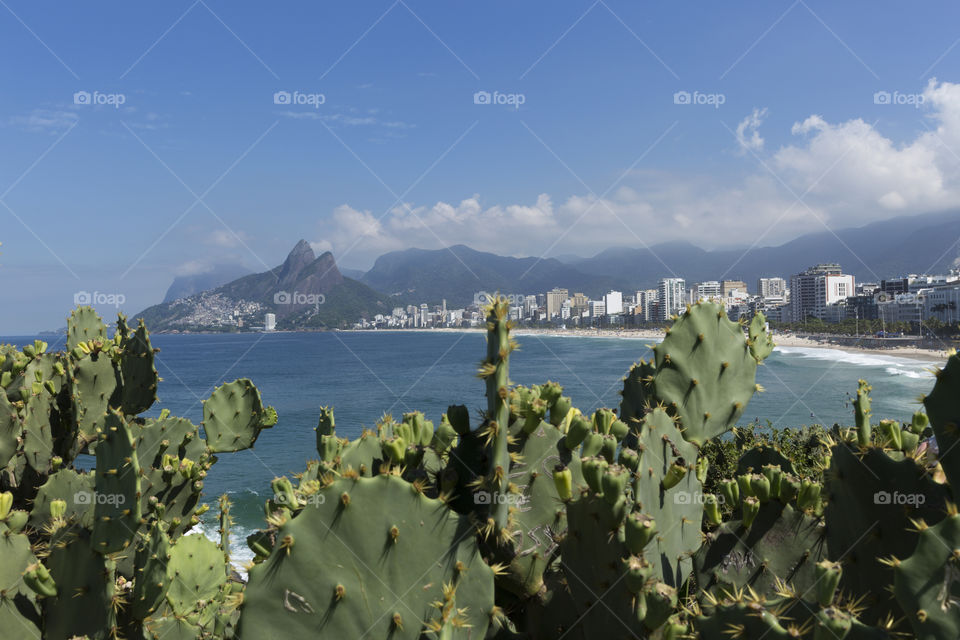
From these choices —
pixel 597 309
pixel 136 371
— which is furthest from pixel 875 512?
pixel 597 309

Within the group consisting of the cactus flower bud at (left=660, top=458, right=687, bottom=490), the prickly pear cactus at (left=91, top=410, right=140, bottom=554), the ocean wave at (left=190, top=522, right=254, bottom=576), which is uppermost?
the cactus flower bud at (left=660, top=458, right=687, bottom=490)

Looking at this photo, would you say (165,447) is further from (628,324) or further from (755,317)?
(628,324)

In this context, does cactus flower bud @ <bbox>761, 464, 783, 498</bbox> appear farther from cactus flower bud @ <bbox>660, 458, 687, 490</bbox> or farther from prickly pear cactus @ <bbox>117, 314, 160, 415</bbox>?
prickly pear cactus @ <bbox>117, 314, 160, 415</bbox>

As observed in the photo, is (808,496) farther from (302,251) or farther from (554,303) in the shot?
(302,251)

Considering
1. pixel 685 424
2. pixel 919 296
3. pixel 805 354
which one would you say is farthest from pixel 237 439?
pixel 919 296

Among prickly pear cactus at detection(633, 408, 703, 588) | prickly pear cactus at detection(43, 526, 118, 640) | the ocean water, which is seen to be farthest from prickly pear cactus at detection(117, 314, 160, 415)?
prickly pear cactus at detection(633, 408, 703, 588)

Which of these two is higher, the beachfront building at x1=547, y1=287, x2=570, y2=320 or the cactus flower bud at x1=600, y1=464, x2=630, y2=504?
the beachfront building at x1=547, y1=287, x2=570, y2=320

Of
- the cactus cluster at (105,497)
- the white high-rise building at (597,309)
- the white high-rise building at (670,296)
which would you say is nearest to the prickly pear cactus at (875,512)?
the cactus cluster at (105,497)
